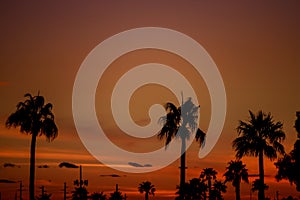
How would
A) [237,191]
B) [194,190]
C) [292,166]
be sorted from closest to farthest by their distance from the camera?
[292,166] < [194,190] < [237,191]

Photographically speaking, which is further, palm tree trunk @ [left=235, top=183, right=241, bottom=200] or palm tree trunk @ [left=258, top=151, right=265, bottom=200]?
palm tree trunk @ [left=235, top=183, right=241, bottom=200]

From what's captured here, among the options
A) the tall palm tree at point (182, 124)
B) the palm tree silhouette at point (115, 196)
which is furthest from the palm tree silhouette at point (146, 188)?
the tall palm tree at point (182, 124)

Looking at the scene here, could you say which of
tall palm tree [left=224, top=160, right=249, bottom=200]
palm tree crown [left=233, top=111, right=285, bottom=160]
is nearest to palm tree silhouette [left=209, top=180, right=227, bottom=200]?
tall palm tree [left=224, top=160, right=249, bottom=200]

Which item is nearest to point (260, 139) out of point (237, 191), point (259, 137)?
point (259, 137)

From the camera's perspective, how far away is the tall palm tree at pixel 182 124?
2164 inches

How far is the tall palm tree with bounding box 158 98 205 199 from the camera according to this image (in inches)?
2164

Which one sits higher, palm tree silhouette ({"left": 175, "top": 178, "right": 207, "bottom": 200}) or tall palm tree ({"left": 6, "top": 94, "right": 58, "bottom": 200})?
tall palm tree ({"left": 6, "top": 94, "right": 58, "bottom": 200})

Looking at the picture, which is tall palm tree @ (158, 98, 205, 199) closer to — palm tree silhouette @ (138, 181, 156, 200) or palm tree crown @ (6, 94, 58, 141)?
palm tree crown @ (6, 94, 58, 141)

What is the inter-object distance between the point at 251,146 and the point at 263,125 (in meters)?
2.19

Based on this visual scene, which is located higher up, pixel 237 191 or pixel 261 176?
pixel 261 176

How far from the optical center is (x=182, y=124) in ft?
183

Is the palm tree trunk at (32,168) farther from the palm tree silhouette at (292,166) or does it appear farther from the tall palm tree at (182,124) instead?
the palm tree silhouette at (292,166)

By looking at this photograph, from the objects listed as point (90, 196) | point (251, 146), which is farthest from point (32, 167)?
point (90, 196)

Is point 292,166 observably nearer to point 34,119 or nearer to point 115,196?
point 34,119
